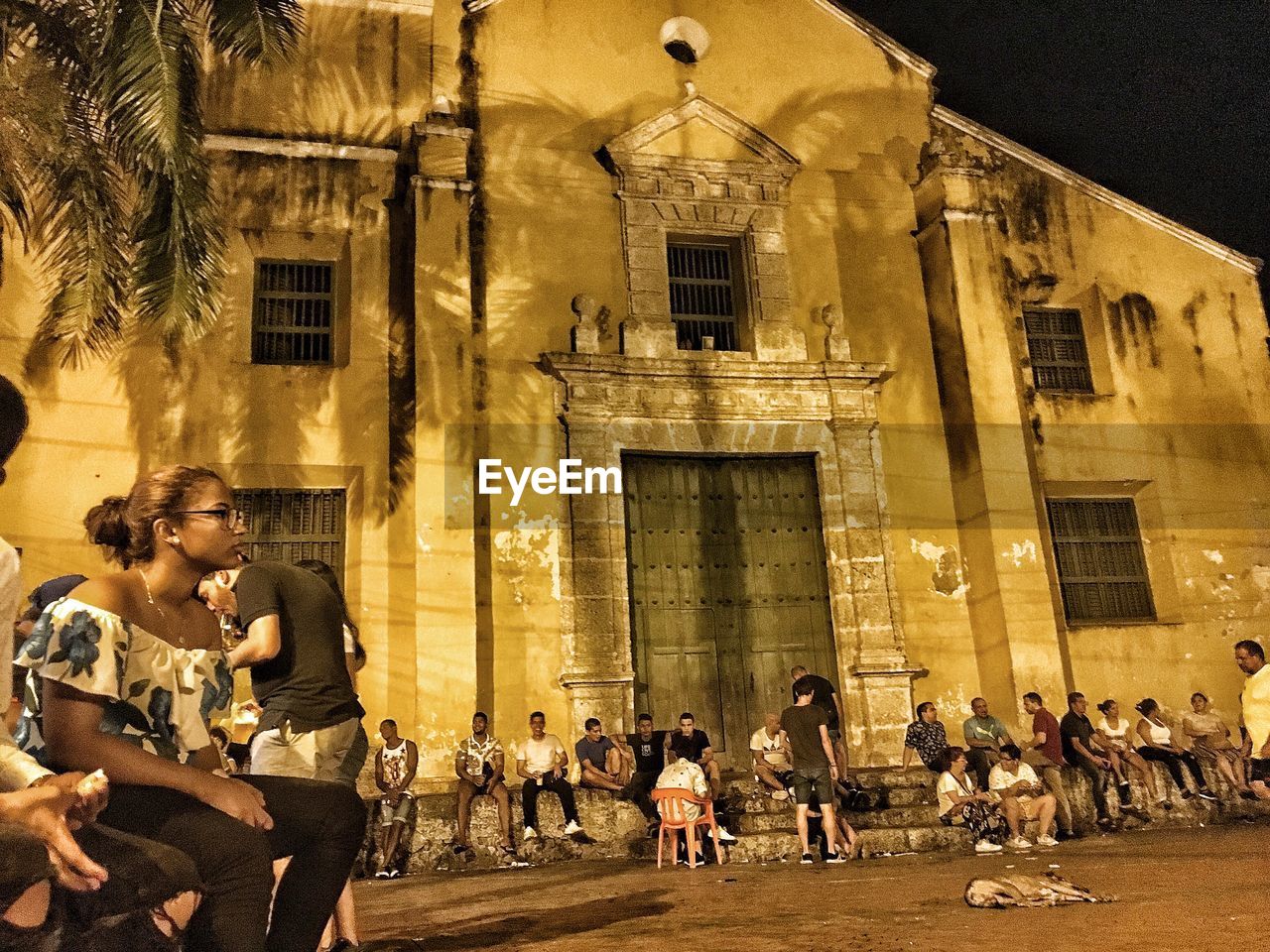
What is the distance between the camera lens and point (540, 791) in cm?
1007

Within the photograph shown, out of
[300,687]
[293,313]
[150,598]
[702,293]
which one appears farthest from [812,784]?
[293,313]

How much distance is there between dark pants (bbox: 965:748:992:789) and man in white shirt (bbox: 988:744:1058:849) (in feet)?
2.49

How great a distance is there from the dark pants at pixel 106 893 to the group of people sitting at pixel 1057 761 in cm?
847

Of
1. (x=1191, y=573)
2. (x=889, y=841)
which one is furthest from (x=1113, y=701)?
(x=889, y=841)

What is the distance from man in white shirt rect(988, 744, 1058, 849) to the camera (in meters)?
9.80

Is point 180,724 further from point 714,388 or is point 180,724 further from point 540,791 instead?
point 714,388

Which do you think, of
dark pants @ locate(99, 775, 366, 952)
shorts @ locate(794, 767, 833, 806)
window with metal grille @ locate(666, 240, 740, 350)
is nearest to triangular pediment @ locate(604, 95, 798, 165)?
window with metal grille @ locate(666, 240, 740, 350)

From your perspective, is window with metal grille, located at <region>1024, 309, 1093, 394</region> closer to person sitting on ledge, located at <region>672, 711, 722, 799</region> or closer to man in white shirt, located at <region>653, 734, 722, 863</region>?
person sitting on ledge, located at <region>672, 711, 722, 799</region>

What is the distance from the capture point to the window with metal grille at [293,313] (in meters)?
12.3

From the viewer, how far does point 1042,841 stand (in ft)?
31.9

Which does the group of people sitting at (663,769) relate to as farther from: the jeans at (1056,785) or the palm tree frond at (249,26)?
the palm tree frond at (249,26)

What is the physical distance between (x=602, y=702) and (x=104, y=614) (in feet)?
29.0

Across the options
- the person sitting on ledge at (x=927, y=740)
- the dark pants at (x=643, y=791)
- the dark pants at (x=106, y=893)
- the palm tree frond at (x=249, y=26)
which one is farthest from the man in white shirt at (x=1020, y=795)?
the palm tree frond at (x=249, y=26)

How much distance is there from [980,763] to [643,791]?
11.5 feet
